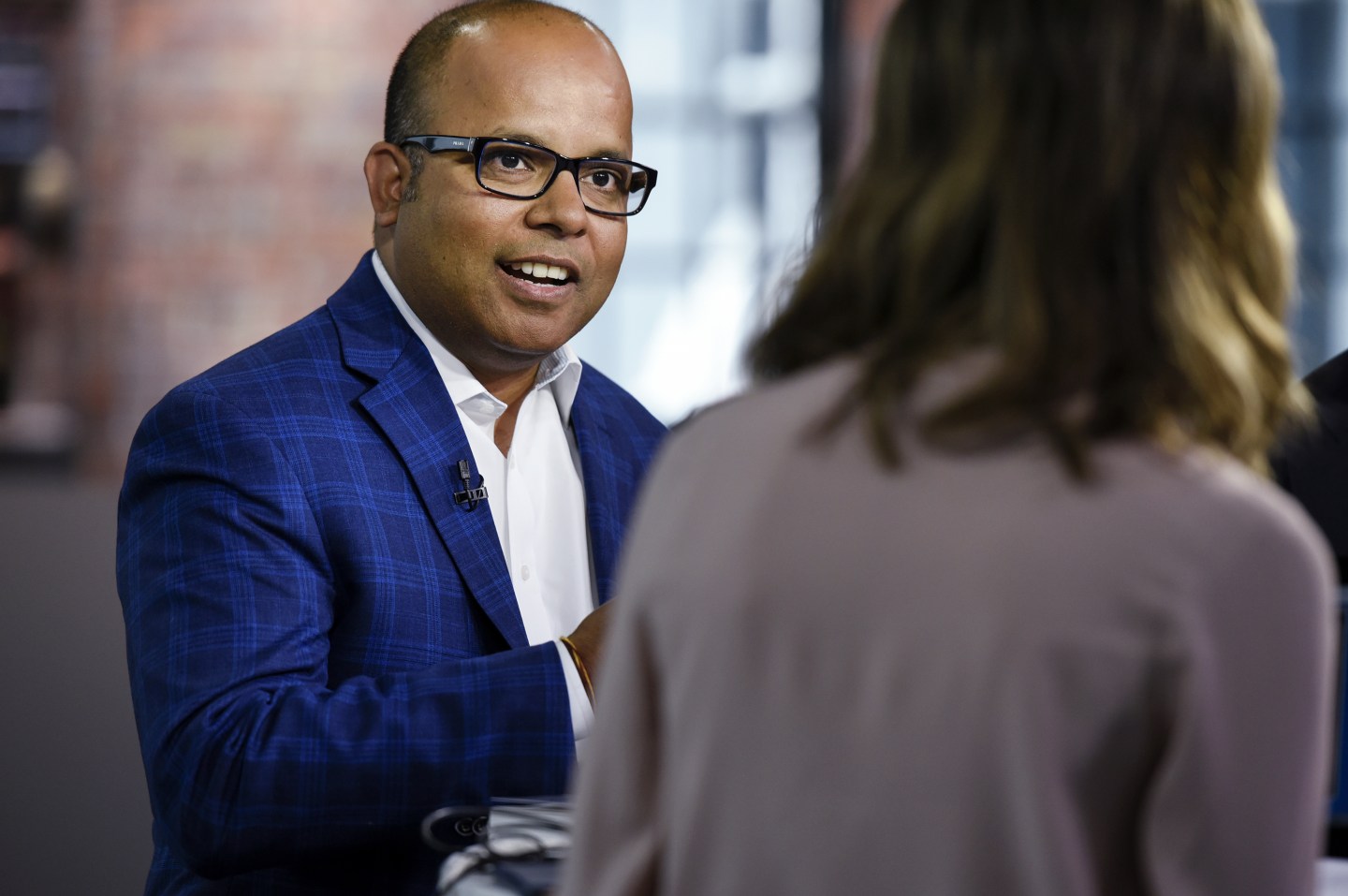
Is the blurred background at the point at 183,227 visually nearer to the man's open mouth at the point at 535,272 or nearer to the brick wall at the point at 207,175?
the brick wall at the point at 207,175

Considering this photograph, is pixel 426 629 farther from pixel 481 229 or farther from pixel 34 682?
pixel 34 682

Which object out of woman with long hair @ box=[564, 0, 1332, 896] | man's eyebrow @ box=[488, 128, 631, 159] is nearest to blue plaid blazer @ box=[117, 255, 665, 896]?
man's eyebrow @ box=[488, 128, 631, 159]

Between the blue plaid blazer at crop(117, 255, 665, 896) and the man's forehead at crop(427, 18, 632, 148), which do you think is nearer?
the blue plaid blazer at crop(117, 255, 665, 896)

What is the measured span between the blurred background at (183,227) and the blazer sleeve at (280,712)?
5.63 ft

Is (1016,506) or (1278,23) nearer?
(1016,506)

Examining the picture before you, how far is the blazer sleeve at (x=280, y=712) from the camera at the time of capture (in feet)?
4.24

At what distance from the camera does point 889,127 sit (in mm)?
787

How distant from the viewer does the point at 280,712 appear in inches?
51.1

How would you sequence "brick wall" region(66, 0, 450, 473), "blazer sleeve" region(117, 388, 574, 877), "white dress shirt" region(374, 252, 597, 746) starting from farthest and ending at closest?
"brick wall" region(66, 0, 450, 473)
"white dress shirt" region(374, 252, 597, 746)
"blazer sleeve" region(117, 388, 574, 877)

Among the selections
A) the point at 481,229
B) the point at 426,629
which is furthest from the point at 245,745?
the point at 481,229

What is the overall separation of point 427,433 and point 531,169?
38cm

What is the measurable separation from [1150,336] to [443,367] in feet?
3.64

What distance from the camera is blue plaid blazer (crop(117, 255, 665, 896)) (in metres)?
1.30

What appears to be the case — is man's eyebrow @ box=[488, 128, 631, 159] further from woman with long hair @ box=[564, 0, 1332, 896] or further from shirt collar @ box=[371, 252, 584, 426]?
woman with long hair @ box=[564, 0, 1332, 896]
